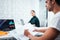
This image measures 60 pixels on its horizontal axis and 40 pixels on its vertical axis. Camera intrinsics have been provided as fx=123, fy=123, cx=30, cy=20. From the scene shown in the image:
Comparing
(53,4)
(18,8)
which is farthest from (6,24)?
(18,8)

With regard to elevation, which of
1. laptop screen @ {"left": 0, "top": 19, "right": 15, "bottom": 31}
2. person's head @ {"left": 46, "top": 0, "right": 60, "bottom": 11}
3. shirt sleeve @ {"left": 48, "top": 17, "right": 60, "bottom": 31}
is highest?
person's head @ {"left": 46, "top": 0, "right": 60, "bottom": 11}

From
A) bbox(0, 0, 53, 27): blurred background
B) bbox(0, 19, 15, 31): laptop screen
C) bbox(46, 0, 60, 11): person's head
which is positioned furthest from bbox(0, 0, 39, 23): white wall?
bbox(46, 0, 60, 11): person's head

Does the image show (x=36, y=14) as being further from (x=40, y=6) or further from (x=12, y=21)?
(x=12, y=21)

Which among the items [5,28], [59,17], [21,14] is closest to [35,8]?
[21,14]

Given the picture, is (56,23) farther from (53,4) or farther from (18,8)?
(18,8)

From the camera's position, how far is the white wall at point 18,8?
505cm

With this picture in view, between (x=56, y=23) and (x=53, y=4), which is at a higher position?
(x=53, y=4)

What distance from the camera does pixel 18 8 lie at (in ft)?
17.1

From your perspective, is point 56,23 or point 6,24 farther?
point 6,24

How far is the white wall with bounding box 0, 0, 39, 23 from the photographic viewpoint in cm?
505

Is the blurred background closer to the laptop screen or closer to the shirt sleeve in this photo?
the laptop screen

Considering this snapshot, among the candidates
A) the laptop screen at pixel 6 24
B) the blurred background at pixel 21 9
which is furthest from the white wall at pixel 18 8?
the laptop screen at pixel 6 24

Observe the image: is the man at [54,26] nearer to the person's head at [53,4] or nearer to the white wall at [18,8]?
the person's head at [53,4]

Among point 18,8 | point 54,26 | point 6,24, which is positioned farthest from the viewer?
point 18,8
